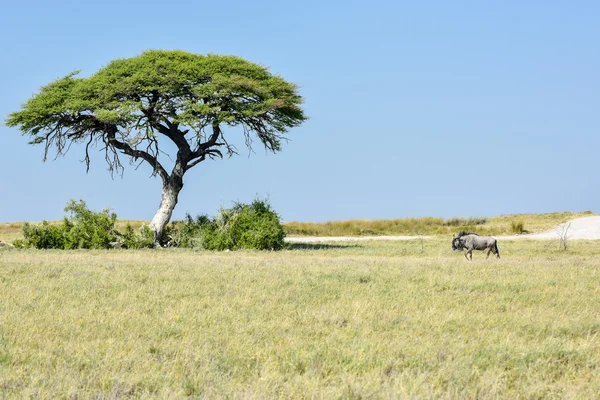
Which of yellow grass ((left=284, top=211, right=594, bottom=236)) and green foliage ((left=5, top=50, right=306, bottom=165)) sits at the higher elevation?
green foliage ((left=5, top=50, right=306, bottom=165))

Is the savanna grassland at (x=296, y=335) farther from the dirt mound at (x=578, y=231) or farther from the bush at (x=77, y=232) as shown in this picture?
the dirt mound at (x=578, y=231)

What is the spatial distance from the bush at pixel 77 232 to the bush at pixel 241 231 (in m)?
3.36

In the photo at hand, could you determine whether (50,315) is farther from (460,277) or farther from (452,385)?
(460,277)

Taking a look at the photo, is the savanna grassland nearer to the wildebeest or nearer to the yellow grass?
the wildebeest

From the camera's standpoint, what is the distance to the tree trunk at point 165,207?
30156 mm

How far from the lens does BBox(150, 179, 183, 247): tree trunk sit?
30.2 meters

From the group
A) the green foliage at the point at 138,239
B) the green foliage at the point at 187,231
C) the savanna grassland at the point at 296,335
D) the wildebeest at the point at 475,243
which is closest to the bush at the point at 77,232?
the green foliage at the point at 138,239

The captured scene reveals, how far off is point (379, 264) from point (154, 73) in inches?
579

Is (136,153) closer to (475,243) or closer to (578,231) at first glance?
(475,243)

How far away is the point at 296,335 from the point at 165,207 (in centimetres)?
2230

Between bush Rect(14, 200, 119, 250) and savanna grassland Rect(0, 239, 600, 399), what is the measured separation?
1257 centimetres

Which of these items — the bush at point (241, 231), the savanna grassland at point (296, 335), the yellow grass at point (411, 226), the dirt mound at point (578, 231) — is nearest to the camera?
the savanna grassland at point (296, 335)

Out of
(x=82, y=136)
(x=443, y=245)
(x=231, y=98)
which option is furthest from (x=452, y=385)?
(x=82, y=136)

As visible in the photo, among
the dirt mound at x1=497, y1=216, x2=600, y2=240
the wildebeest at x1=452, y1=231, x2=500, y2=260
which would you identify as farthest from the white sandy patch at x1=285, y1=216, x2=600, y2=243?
the wildebeest at x1=452, y1=231, x2=500, y2=260
